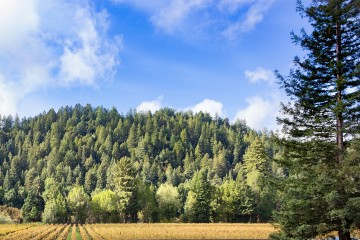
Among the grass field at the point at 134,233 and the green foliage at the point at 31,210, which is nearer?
the grass field at the point at 134,233

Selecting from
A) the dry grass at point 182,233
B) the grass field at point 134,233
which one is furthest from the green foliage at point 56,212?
the dry grass at point 182,233

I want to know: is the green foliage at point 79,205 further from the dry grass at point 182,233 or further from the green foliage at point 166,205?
the dry grass at point 182,233

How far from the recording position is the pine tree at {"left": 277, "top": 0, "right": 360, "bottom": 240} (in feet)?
Result: 56.1

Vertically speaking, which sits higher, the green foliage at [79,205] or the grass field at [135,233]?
the green foliage at [79,205]

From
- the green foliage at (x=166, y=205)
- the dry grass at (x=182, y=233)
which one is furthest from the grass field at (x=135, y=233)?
the green foliage at (x=166, y=205)

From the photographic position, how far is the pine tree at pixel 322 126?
1711cm

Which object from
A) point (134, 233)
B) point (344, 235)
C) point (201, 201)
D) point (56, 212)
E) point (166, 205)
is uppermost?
point (201, 201)

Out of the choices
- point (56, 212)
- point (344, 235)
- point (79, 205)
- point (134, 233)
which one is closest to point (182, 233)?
point (134, 233)

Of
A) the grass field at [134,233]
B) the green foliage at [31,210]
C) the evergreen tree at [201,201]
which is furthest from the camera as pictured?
the green foliage at [31,210]

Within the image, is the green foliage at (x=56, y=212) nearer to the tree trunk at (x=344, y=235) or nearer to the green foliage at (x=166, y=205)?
the green foliage at (x=166, y=205)

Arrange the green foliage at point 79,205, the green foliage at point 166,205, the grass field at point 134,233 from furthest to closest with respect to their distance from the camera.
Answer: the green foliage at point 79,205 < the green foliage at point 166,205 < the grass field at point 134,233

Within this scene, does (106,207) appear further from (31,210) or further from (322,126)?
(322,126)

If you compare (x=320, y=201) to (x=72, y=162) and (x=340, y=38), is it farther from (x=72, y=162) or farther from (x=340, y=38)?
(x=72, y=162)

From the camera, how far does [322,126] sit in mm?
18688
